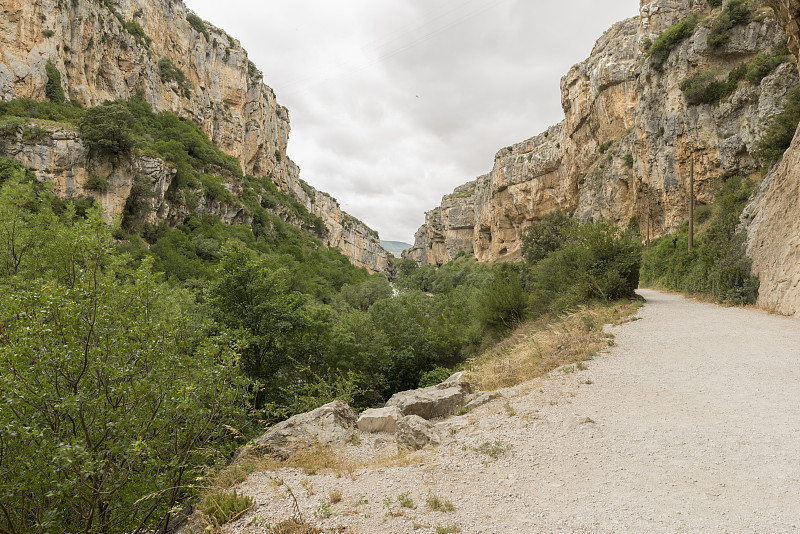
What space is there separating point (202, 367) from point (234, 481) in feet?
4.39

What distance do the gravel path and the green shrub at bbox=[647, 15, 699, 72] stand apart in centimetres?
Answer: 3005

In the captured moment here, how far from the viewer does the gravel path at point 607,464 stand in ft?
9.17

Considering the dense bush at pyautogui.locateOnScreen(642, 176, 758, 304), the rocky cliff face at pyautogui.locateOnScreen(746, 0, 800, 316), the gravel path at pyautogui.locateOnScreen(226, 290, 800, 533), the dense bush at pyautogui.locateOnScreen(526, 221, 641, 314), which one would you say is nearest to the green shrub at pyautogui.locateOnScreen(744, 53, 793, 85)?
the dense bush at pyautogui.locateOnScreen(642, 176, 758, 304)

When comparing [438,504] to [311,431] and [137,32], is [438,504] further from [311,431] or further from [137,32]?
[137,32]

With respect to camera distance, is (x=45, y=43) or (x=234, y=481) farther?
(x=45, y=43)

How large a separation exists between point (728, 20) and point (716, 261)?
18581 mm

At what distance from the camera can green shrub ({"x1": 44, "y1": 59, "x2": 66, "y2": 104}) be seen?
1190 inches

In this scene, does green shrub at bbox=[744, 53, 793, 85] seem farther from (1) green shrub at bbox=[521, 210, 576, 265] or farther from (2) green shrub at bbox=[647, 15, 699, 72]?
(1) green shrub at bbox=[521, 210, 576, 265]

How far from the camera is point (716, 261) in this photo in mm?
15008

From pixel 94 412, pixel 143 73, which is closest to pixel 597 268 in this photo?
pixel 94 412

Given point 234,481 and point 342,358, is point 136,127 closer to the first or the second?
point 342,358

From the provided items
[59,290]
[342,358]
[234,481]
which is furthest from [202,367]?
[342,358]

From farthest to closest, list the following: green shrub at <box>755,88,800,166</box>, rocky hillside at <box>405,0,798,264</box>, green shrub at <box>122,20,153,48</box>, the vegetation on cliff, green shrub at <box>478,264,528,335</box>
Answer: green shrub at <box>122,20,153,48</box> < rocky hillside at <box>405,0,798,264</box> < green shrub at <box>478,264,528,335</box> < green shrub at <box>755,88,800,166</box> < the vegetation on cliff

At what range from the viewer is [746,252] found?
13312 mm
